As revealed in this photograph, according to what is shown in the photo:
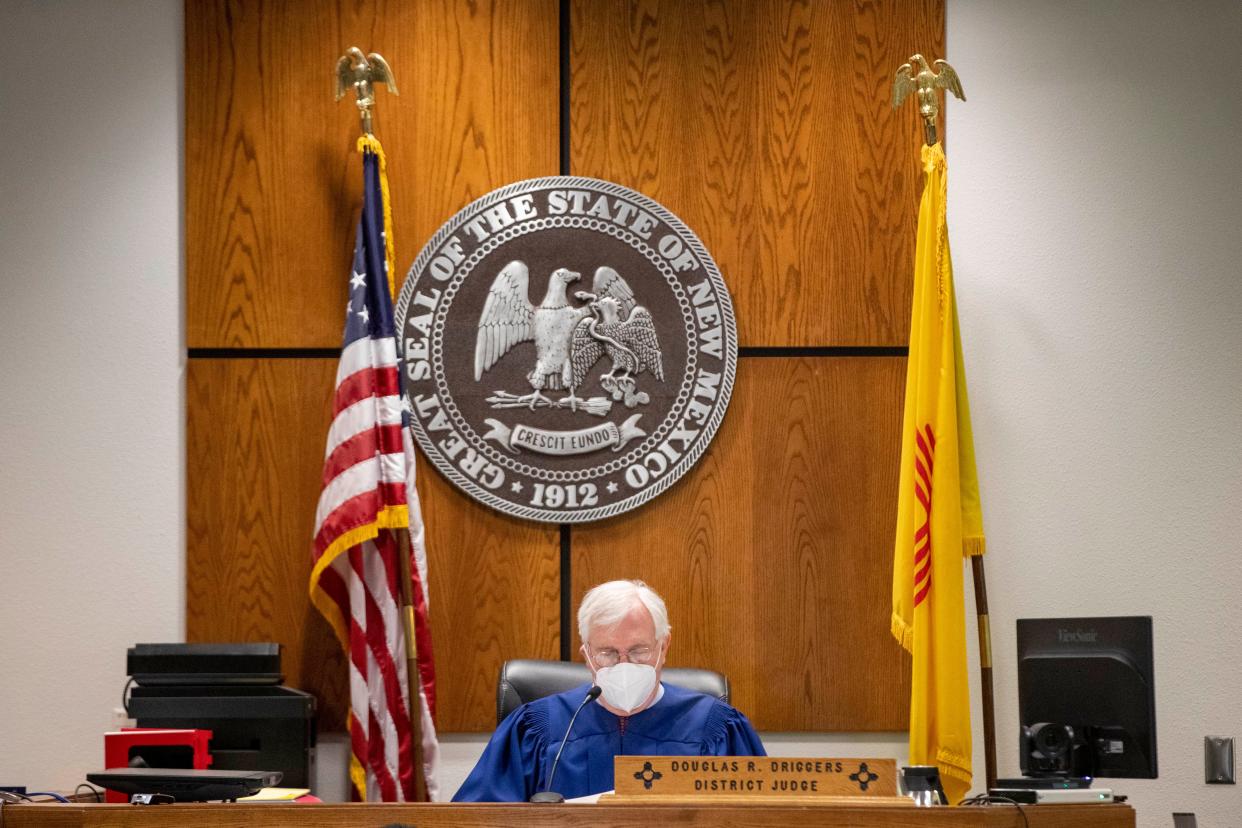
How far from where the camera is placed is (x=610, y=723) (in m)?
2.92

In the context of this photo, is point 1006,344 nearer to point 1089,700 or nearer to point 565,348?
point 565,348

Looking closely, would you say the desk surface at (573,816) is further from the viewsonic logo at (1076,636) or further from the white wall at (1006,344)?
the white wall at (1006,344)

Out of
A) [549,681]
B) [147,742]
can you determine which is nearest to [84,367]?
[147,742]

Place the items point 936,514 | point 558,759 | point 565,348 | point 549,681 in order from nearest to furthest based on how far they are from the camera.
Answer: point 558,759 → point 549,681 → point 936,514 → point 565,348

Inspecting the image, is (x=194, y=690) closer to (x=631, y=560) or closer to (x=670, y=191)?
(x=631, y=560)

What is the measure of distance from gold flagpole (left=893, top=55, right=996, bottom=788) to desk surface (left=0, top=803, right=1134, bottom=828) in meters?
1.55

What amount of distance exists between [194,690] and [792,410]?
174 cm

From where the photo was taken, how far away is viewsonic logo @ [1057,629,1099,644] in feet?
8.31

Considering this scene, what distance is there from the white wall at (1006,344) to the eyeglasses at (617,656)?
0.98 metres

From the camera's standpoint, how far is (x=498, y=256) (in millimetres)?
3889

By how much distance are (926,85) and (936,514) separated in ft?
3.71

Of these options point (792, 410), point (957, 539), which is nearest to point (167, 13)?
point (792, 410)

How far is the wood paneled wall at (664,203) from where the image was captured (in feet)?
12.6

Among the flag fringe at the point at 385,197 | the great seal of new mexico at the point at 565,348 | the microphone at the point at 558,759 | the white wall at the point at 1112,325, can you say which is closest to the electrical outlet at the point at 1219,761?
the white wall at the point at 1112,325
